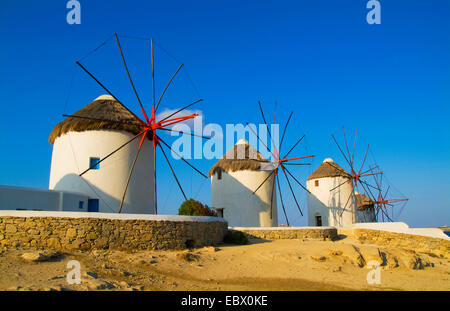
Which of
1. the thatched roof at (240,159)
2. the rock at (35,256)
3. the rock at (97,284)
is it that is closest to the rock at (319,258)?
the rock at (97,284)

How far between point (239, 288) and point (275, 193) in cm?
1577

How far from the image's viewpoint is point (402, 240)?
19828mm

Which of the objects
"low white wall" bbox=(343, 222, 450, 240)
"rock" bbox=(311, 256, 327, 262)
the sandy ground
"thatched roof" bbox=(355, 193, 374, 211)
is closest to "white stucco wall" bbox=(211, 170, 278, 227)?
"low white wall" bbox=(343, 222, 450, 240)

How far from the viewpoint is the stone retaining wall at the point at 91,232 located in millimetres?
9312

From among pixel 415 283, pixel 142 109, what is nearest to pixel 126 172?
pixel 142 109

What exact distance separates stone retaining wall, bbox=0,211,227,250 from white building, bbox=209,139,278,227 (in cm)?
1123

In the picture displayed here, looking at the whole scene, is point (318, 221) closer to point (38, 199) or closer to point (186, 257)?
point (186, 257)

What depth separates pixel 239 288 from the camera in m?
8.10

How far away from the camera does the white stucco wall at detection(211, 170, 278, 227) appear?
22359mm

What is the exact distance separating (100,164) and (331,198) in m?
19.7

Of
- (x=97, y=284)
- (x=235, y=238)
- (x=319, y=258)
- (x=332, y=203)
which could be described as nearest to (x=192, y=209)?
(x=235, y=238)

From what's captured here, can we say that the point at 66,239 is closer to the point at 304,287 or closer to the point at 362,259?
the point at 304,287

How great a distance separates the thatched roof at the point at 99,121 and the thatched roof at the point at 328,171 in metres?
18.2

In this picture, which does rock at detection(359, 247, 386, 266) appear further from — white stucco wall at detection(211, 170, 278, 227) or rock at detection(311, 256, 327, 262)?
white stucco wall at detection(211, 170, 278, 227)
